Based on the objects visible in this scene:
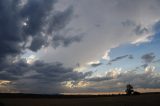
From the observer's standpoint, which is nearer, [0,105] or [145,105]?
[0,105]

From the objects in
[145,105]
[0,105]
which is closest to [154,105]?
[145,105]

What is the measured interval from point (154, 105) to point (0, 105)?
2194 inches

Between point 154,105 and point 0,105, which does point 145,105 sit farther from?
point 0,105

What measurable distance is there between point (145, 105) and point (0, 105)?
5255 centimetres

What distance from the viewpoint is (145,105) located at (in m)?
92.5

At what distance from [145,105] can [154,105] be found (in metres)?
3.37

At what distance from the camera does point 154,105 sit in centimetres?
9231

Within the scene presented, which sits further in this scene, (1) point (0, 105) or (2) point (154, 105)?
(2) point (154, 105)

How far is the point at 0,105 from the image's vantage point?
255 feet
